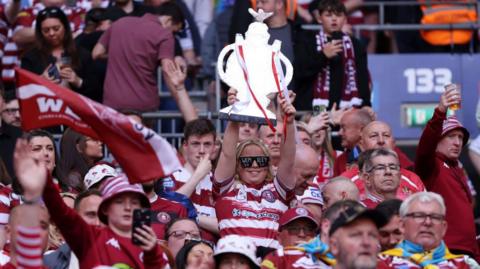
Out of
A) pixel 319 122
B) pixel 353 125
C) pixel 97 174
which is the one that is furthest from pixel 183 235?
pixel 353 125

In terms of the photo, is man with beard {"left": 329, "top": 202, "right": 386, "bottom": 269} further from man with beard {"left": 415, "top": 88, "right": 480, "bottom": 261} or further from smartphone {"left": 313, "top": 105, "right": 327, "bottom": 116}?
smartphone {"left": 313, "top": 105, "right": 327, "bottom": 116}

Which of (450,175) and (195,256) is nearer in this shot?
(195,256)

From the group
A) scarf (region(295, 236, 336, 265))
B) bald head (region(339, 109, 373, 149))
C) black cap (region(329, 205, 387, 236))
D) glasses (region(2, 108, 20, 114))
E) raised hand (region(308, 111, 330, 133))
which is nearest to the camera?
black cap (region(329, 205, 387, 236))

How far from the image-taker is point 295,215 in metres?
13.5

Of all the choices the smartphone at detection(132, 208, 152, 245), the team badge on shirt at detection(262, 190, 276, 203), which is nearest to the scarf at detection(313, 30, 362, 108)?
the team badge on shirt at detection(262, 190, 276, 203)

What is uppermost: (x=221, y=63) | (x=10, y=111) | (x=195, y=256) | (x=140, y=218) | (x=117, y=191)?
(x=221, y=63)

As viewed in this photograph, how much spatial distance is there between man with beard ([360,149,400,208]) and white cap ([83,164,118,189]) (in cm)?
209

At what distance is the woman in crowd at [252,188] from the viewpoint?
14.1 m

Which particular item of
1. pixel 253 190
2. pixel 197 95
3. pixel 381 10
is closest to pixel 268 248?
pixel 253 190

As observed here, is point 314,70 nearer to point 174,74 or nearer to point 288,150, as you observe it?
point 174,74

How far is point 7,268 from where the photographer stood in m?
12.2

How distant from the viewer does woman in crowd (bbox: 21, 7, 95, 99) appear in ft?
58.1

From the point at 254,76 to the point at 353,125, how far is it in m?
2.38

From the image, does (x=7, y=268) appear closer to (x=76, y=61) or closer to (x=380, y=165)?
(x=380, y=165)
